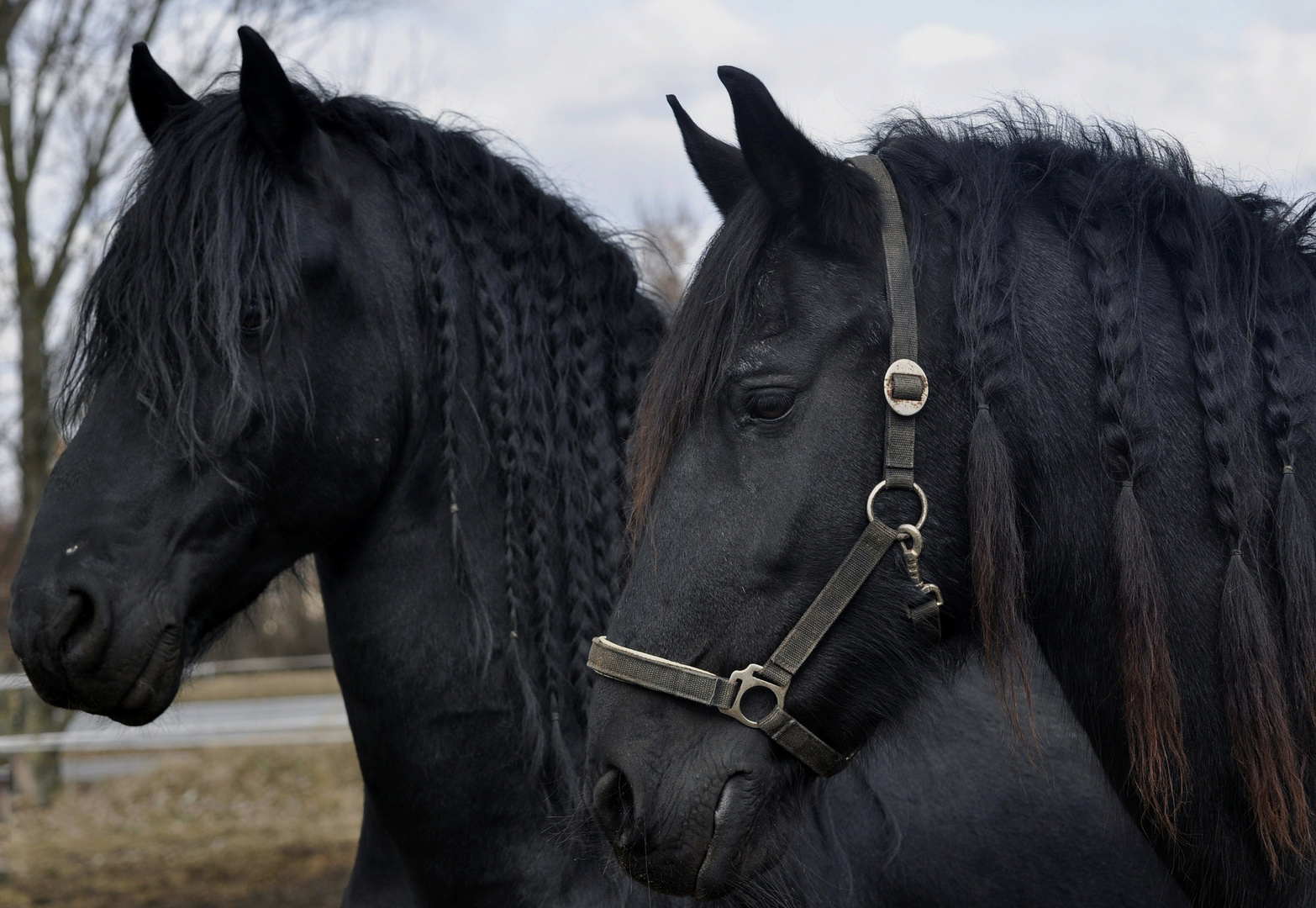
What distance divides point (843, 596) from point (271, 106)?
171cm

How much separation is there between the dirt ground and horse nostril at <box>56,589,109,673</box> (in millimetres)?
4394

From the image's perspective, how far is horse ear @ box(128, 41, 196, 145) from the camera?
2592 mm

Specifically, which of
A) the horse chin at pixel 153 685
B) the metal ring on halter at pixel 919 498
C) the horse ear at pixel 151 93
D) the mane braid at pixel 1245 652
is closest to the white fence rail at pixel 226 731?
the horse chin at pixel 153 685

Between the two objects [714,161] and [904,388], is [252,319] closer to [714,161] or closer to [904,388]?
[714,161]

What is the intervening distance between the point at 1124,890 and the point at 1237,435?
1386 millimetres

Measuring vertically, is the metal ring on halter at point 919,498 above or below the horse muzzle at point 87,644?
above

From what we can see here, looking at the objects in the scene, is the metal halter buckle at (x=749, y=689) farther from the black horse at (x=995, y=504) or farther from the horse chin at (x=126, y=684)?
the horse chin at (x=126, y=684)

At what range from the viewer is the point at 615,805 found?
1763 mm

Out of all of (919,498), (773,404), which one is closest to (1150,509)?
(919,498)

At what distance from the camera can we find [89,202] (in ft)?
31.1

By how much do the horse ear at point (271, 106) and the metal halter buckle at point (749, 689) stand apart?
160 centimetres

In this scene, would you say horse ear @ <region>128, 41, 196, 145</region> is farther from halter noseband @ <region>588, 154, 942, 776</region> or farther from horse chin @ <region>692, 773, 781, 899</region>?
horse chin @ <region>692, 773, 781, 899</region>

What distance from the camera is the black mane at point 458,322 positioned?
231 cm

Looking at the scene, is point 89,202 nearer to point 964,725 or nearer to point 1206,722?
point 964,725
